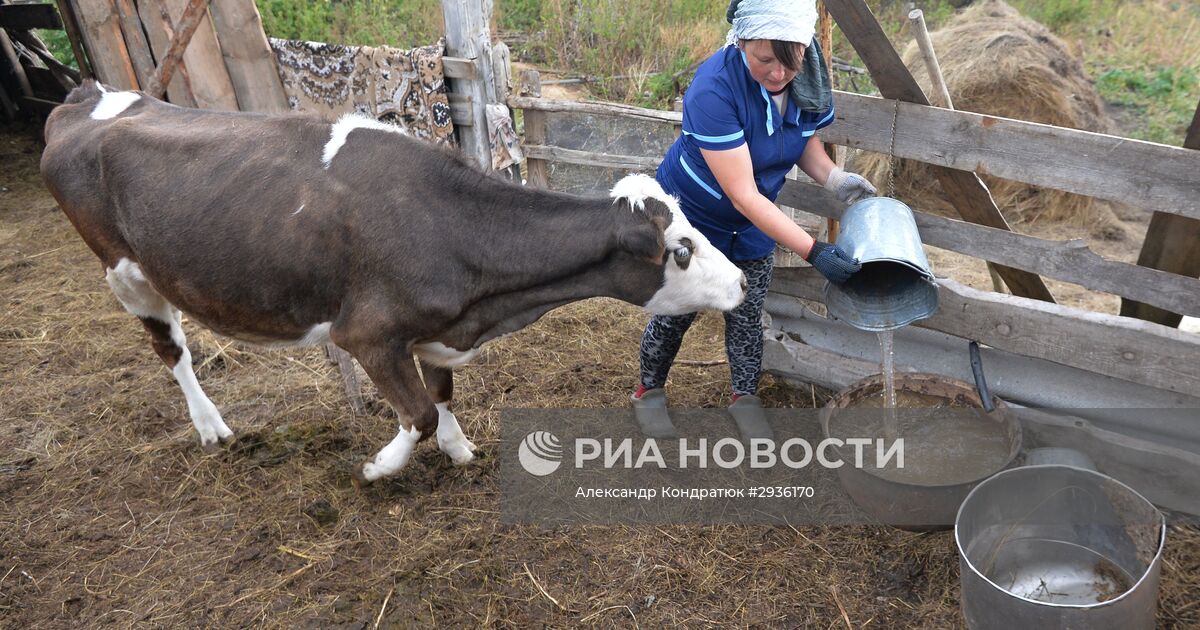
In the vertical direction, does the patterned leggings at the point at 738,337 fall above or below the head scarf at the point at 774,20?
below

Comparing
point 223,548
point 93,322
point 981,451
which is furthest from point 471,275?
point 93,322

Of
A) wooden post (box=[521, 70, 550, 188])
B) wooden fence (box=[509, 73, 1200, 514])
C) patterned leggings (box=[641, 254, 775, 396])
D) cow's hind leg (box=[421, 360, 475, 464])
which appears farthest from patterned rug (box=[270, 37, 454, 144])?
wooden fence (box=[509, 73, 1200, 514])

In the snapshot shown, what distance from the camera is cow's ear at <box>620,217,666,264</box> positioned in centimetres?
330

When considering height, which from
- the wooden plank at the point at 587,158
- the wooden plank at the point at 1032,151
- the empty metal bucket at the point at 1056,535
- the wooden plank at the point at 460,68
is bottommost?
the empty metal bucket at the point at 1056,535

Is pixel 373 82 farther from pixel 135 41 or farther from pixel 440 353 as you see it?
pixel 440 353

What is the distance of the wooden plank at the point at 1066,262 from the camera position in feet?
10.9

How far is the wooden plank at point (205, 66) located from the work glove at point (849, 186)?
480 cm

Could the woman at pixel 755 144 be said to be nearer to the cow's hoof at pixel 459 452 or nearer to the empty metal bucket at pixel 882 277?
the empty metal bucket at pixel 882 277

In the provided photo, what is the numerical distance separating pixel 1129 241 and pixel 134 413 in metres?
7.59

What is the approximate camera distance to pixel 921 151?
3701mm

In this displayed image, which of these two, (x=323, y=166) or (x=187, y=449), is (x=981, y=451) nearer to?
(x=323, y=166)

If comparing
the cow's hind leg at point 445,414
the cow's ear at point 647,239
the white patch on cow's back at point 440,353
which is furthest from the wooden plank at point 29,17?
the cow's ear at point 647,239

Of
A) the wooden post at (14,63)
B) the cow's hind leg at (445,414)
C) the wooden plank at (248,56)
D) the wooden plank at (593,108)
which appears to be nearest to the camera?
the cow's hind leg at (445,414)

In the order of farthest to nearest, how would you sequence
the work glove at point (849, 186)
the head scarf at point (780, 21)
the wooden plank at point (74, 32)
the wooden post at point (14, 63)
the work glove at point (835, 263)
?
the wooden post at point (14, 63)
the wooden plank at point (74, 32)
the work glove at point (849, 186)
the work glove at point (835, 263)
the head scarf at point (780, 21)
